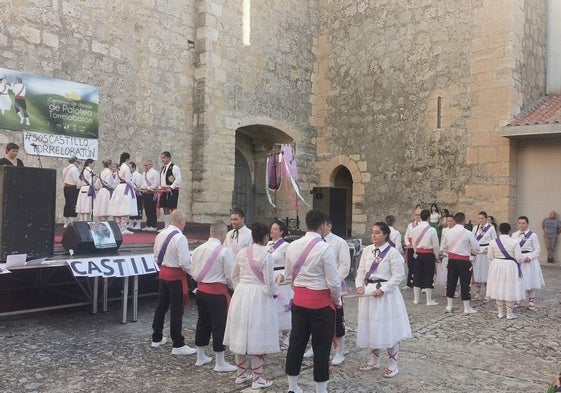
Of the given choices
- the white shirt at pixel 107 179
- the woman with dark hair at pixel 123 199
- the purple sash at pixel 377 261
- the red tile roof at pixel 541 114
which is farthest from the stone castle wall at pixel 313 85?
the purple sash at pixel 377 261

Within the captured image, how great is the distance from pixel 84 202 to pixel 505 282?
24.7 feet

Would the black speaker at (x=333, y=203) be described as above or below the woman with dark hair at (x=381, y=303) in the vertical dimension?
above

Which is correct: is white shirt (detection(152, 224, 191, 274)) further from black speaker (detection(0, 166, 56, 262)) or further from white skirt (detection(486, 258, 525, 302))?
white skirt (detection(486, 258, 525, 302))

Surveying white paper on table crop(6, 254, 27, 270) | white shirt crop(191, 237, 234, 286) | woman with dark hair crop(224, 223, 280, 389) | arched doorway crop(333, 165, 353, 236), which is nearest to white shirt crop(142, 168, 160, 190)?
white paper on table crop(6, 254, 27, 270)

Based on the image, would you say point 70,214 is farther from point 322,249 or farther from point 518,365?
point 518,365

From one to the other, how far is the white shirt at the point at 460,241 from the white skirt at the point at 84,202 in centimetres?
655

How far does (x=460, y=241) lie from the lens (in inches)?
308

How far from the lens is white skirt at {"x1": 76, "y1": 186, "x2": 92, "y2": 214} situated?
1005cm

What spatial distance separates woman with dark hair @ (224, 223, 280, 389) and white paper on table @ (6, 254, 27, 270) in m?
2.62

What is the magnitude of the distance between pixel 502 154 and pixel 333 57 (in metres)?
6.33

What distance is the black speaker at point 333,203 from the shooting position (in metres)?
11.0

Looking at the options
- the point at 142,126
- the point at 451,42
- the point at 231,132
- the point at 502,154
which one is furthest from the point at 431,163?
the point at 142,126

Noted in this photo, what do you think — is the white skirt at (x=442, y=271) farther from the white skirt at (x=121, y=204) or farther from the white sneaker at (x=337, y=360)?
the white skirt at (x=121, y=204)

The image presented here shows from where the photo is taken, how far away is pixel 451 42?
569 inches
